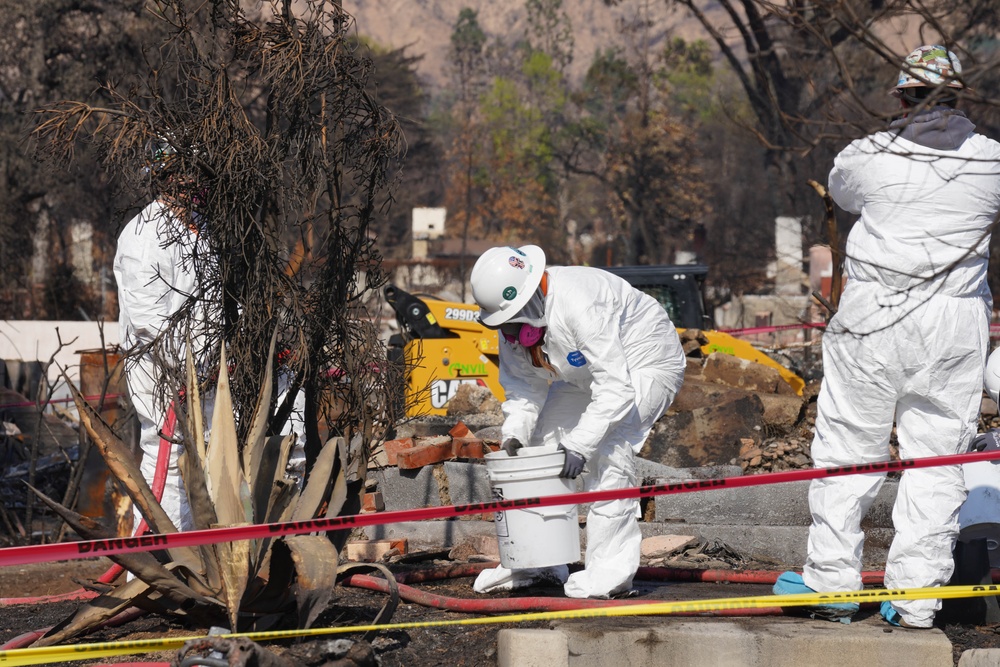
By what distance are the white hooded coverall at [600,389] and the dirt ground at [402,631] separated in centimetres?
32

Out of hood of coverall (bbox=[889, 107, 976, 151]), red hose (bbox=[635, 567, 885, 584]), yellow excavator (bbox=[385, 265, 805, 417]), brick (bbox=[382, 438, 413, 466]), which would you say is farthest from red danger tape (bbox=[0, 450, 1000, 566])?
yellow excavator (bbox=[385, 265, 805, 417])

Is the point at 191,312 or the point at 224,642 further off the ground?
the point at 191,312

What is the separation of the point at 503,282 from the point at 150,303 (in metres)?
1.96

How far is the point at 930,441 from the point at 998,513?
82 centimetres

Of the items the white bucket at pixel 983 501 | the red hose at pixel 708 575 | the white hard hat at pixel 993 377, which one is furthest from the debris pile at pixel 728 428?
the white hard hat at pixel 993 377

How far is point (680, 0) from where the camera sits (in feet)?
63.6

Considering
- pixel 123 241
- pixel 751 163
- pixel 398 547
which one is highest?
pixel 751 163

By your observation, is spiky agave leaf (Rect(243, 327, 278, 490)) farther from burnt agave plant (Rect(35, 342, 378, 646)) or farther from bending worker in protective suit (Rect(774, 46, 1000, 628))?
bending worker in protective suit (Rect(774, 46, 1000, 628))

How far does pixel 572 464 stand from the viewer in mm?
4973

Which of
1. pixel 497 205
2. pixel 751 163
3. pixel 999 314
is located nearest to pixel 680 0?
pixel 999 314

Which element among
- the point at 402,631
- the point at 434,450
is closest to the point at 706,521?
the point at 434,450

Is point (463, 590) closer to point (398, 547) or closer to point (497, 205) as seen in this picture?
point (398, 547)

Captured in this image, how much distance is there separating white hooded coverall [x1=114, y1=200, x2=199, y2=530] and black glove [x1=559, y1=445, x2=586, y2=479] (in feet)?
6.56

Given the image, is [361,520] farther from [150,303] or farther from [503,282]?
[150,303]
